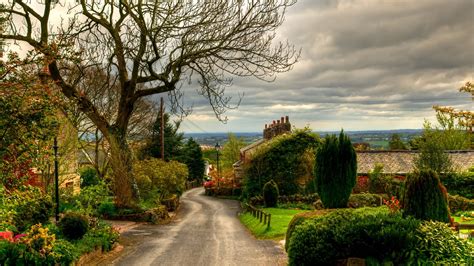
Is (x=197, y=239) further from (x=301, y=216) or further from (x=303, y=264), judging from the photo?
(x=303, y=264)

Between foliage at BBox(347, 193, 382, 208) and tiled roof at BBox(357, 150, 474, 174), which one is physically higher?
tiled roof at BBox(357, 150, 474, 174)

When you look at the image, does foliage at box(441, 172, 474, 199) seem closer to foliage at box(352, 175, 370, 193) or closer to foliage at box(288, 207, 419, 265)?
foliage at box(352, 175, 370, 193)

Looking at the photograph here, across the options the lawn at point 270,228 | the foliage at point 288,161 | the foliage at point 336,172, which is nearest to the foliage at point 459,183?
the foliage at point 288,161

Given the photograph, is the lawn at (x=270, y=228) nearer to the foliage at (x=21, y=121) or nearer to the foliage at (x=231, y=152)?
the foliage at (x=21, y=121)

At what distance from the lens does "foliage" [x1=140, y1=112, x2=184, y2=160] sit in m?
58.9

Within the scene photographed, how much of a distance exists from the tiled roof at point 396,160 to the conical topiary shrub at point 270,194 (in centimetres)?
951

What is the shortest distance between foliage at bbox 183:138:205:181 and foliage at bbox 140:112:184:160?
994 centimetres

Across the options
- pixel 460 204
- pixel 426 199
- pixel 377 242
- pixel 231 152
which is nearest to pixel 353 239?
pixel 377 242

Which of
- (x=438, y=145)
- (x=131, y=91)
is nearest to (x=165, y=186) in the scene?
(x=131, y=91)

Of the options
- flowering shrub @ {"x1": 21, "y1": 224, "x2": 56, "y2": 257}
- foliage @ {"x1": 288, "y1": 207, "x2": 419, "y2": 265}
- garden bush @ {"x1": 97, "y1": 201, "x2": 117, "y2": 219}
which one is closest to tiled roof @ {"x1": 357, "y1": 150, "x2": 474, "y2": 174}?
garden bush @ {"x1": 97, "y1": 201, "x2": 117, "y2": 219}

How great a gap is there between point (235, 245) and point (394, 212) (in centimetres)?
800

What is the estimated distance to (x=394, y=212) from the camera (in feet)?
45.4

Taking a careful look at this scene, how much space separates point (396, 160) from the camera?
4666 centimetres

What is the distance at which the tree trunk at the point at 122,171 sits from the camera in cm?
2931
